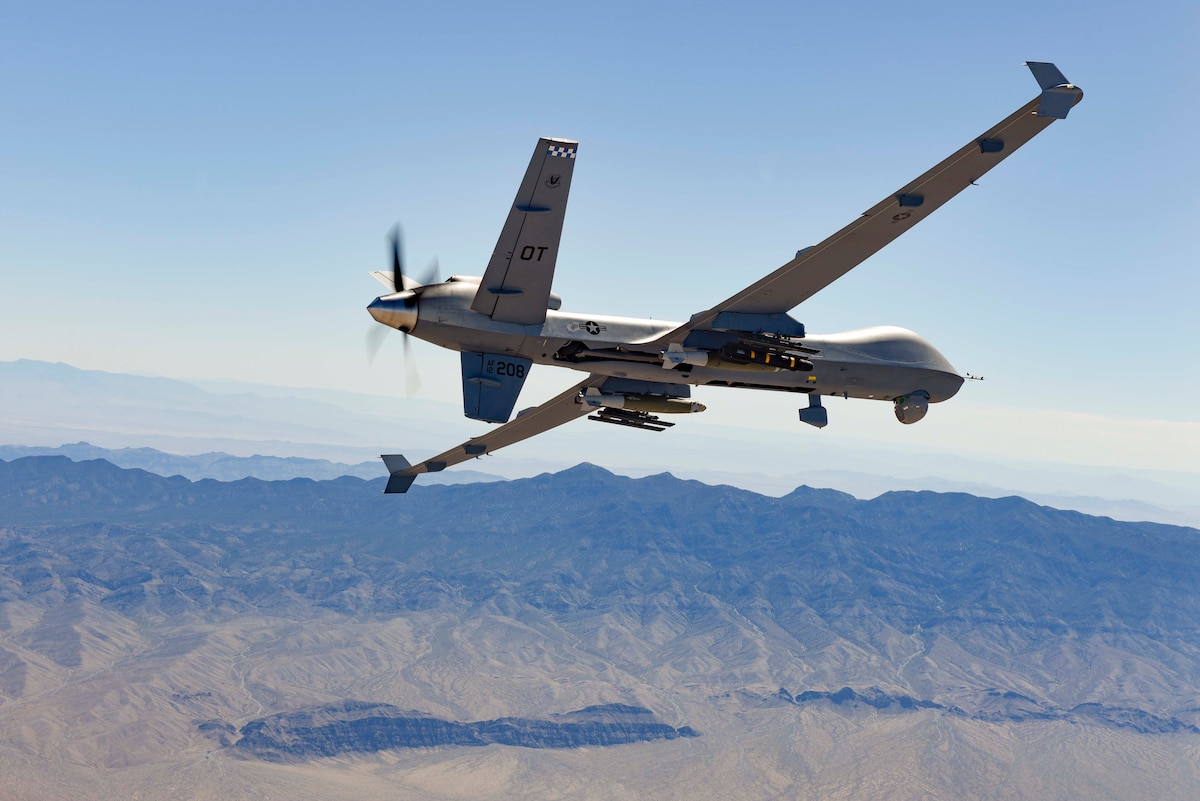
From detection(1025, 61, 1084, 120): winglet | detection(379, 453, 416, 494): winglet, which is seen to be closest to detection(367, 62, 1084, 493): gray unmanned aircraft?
detection(1025, 61, 1084, 120): winglet

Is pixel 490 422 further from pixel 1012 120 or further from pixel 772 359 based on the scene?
pixel 1012 120

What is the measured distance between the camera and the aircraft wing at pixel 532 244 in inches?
1181

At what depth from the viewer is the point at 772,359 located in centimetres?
3669

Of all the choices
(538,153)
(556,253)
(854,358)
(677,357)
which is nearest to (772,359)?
(677,357)

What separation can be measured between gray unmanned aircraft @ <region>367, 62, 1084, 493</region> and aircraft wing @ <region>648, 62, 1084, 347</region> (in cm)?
4

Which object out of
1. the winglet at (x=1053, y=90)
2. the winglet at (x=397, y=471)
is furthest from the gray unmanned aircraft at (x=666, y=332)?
the winglet at (x=397, y=471)

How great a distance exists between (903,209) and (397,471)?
29.5m

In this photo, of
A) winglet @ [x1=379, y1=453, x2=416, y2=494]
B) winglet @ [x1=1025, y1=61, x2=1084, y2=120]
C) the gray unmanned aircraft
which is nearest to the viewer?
winglet @ [x1=1025, y1=61, x2=1084, y2=120]

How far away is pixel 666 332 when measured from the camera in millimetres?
37281

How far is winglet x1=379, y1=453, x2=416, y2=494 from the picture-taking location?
158 feet

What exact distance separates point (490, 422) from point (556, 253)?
8280 mm

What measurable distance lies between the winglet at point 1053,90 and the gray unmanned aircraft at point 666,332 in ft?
0.10

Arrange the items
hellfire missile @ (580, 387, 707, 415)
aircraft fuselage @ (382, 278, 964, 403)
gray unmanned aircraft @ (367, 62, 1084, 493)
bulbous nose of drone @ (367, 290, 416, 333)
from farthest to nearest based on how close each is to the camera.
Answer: hellfire missile @ (580, 387, 707, 415) < aircraft fuselage @ (382, 278, 964, 403) < bulbous nose of drone @ (367, 290, 416, 333) < gray unmanned aircraft @ (367, 62, 1084, 493)

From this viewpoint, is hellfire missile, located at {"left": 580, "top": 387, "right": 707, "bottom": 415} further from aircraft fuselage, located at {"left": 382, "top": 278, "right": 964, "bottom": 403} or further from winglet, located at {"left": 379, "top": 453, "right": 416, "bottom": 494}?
winglet, located at {"left": 379, "top": 453, "right": 416, "bottom": 494}
